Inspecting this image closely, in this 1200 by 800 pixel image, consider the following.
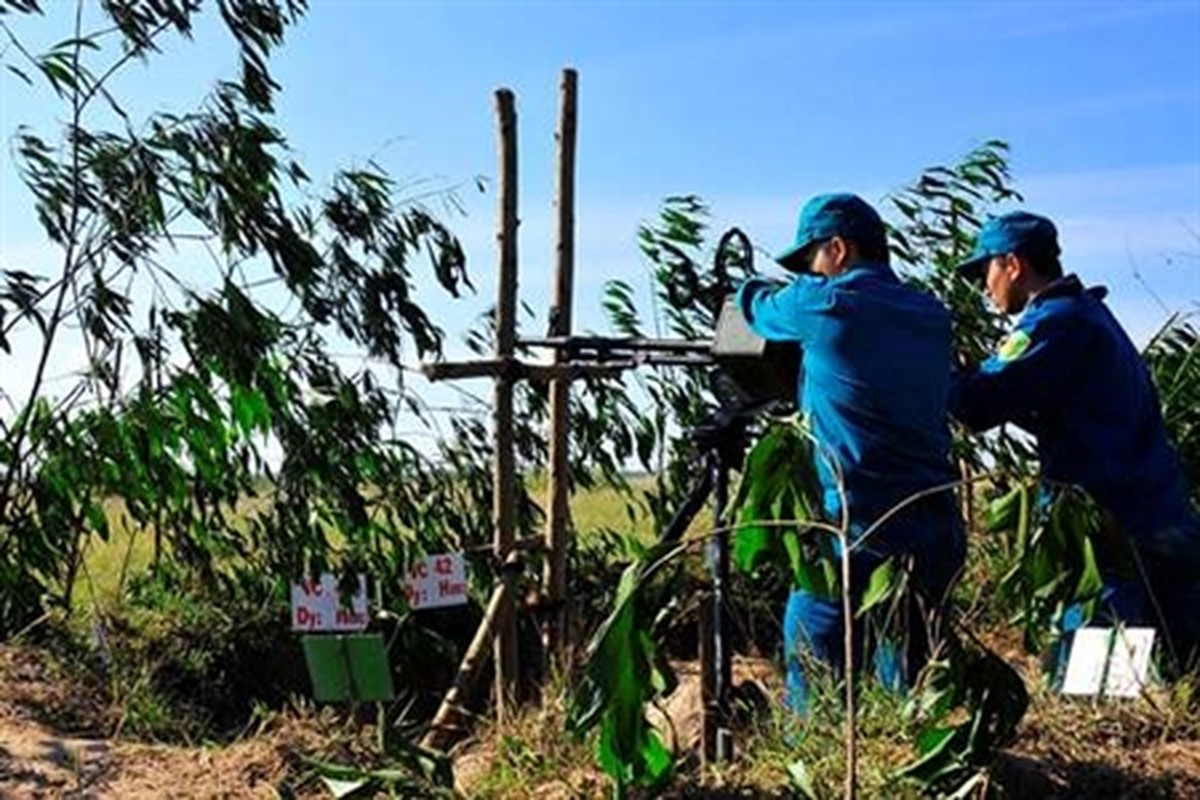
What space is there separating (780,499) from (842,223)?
4.11ft

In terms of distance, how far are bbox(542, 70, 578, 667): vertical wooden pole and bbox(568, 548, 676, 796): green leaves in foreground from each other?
78.2 inches

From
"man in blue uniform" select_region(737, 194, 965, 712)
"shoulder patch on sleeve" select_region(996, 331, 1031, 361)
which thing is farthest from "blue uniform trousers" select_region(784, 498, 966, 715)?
"shoulder patch on sleeve" select_region(996, 331, 1031, 361)

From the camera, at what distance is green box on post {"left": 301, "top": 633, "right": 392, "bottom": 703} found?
4.47 m

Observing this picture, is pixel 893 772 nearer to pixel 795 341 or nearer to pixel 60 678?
pixel 795 341

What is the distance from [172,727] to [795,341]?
242cm

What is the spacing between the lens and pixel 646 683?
3.26 m

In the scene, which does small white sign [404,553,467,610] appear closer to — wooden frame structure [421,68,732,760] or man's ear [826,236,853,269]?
wooden frame structure [421,68,732,760]

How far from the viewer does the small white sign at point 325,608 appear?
603 centimetres

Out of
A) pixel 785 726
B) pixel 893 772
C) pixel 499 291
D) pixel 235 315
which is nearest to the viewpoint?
pixel 893 772

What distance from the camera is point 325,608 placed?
6141 millimetres

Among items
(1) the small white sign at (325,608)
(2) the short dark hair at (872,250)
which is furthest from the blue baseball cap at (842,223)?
(1) the small white sign at (325,608)

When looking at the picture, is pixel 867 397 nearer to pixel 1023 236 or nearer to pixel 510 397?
pixel 1023 236

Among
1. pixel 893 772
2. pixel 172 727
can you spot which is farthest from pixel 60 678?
pixel 893 772

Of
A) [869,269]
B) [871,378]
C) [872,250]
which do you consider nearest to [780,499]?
[871,378]
